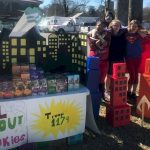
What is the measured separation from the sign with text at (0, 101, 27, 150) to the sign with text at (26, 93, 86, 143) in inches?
3.0

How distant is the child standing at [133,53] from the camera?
18.6 feet

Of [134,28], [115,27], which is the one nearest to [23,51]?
[115,27]

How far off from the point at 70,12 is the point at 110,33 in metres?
47.0

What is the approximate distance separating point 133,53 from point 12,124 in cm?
284

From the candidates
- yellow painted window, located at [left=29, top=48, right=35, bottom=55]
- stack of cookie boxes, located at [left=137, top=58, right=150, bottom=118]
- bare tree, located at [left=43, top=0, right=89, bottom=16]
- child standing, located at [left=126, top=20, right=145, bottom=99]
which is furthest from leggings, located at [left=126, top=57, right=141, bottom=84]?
bare tree, located at [left=43, top=0, right=89, bottom=16]

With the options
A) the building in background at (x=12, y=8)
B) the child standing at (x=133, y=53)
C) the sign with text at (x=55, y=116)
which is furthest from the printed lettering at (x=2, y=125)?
the child standing at (x=133, y=53)

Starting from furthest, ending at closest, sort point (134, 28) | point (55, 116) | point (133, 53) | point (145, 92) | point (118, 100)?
point (133, 53), point (134, 28), point (145, 92), point (118, 100), point (55, 116)

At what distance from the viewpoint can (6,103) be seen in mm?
3633

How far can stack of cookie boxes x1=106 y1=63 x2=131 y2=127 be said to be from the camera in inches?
183

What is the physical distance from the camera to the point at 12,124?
373 cm

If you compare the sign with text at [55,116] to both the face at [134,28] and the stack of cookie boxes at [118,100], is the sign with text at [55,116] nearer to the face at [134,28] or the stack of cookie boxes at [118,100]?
the stack of cookie boxes at [118,100]

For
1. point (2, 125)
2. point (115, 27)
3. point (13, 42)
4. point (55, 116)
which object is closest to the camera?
point (2, 125)

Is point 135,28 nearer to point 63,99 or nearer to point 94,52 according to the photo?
point 94,52

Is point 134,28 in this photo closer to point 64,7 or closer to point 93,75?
point 93,75
